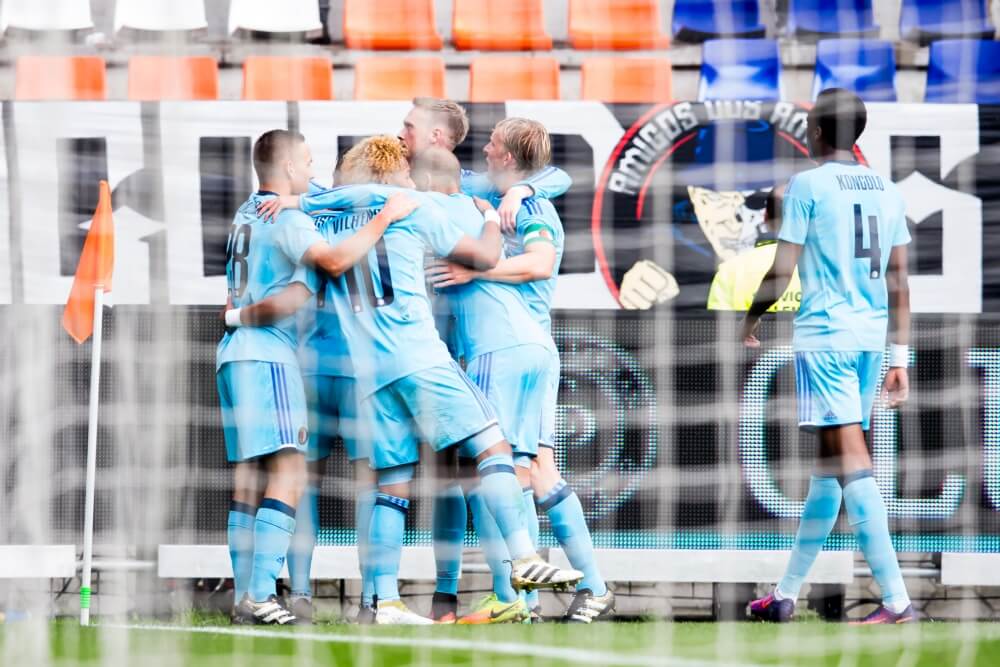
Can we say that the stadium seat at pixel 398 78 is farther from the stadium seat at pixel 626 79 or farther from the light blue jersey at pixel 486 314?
the light blue jersey at pixel 486 314

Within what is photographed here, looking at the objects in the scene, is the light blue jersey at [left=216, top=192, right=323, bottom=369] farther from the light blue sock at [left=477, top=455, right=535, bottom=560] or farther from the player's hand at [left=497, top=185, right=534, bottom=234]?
the light blue sock at [left=477, top=455, right=535, bottom=560]

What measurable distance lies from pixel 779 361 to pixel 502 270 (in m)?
1.28

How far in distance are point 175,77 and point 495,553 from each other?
2.50 meters

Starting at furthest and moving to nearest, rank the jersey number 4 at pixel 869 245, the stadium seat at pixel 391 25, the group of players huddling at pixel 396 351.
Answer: the stadium seat at pixel 391 25
the jersey number 4 at pixel 869 245
the group of players huddling at pixel 396 351

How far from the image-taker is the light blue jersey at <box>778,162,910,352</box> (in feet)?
12.8

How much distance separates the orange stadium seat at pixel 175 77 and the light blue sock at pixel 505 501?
7.92 feet

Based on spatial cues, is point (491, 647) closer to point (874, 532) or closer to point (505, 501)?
point (505, 501)

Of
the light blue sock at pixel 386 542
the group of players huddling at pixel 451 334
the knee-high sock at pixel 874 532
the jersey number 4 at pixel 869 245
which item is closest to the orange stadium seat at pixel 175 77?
the group of players huddling at pixel 451 334

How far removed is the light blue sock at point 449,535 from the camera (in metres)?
3.81

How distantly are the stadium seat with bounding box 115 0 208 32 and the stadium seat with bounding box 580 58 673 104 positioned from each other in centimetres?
154

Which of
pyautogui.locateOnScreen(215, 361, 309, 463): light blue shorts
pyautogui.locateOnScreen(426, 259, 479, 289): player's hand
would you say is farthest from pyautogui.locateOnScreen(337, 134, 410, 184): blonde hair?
pyautogui.locateOnScreen(215, 361, 309, 463): light blue shorts

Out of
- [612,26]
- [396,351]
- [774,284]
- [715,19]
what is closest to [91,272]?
[396,351]

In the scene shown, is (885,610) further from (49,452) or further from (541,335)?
(49,452)

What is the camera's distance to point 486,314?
3.79 m
